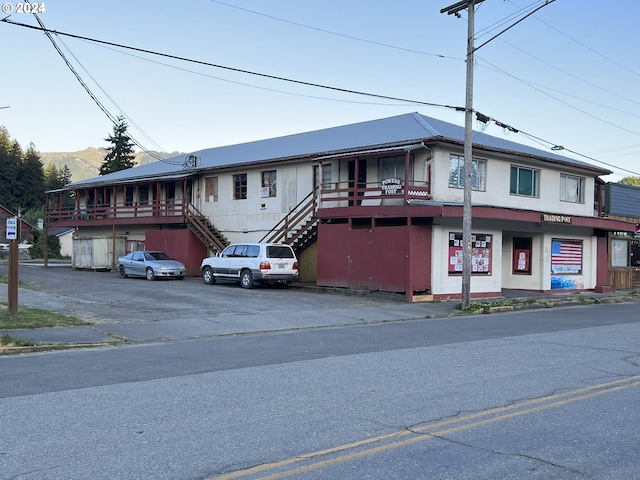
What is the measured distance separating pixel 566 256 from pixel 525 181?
444 centimetres

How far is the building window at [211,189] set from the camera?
3341 cm

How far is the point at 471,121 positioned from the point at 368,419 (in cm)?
1558

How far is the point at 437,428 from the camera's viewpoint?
6.28 m

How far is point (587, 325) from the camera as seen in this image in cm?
1599

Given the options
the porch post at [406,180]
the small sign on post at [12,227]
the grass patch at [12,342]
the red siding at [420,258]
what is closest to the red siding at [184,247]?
the porch post at [406,180]

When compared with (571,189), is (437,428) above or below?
below

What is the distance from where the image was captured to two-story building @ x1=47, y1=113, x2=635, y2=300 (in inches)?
923

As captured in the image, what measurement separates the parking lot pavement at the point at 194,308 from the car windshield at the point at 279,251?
4.54ft

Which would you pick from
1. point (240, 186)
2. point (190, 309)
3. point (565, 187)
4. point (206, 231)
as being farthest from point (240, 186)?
point (565, 187)

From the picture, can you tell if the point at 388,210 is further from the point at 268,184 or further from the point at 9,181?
the point at 9,181

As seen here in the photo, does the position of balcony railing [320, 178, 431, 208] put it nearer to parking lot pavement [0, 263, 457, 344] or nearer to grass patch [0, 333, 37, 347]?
parking lot pavement [0, 263, 457, 344]

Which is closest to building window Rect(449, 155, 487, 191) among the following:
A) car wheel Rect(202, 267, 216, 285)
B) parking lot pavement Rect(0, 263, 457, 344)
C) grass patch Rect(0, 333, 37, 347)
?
parking lot pavement Rect(0, 263, 457, 344)

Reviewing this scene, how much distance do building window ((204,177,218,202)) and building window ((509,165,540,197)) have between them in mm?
14869

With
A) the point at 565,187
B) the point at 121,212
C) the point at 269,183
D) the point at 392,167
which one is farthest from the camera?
the point at 121,212
